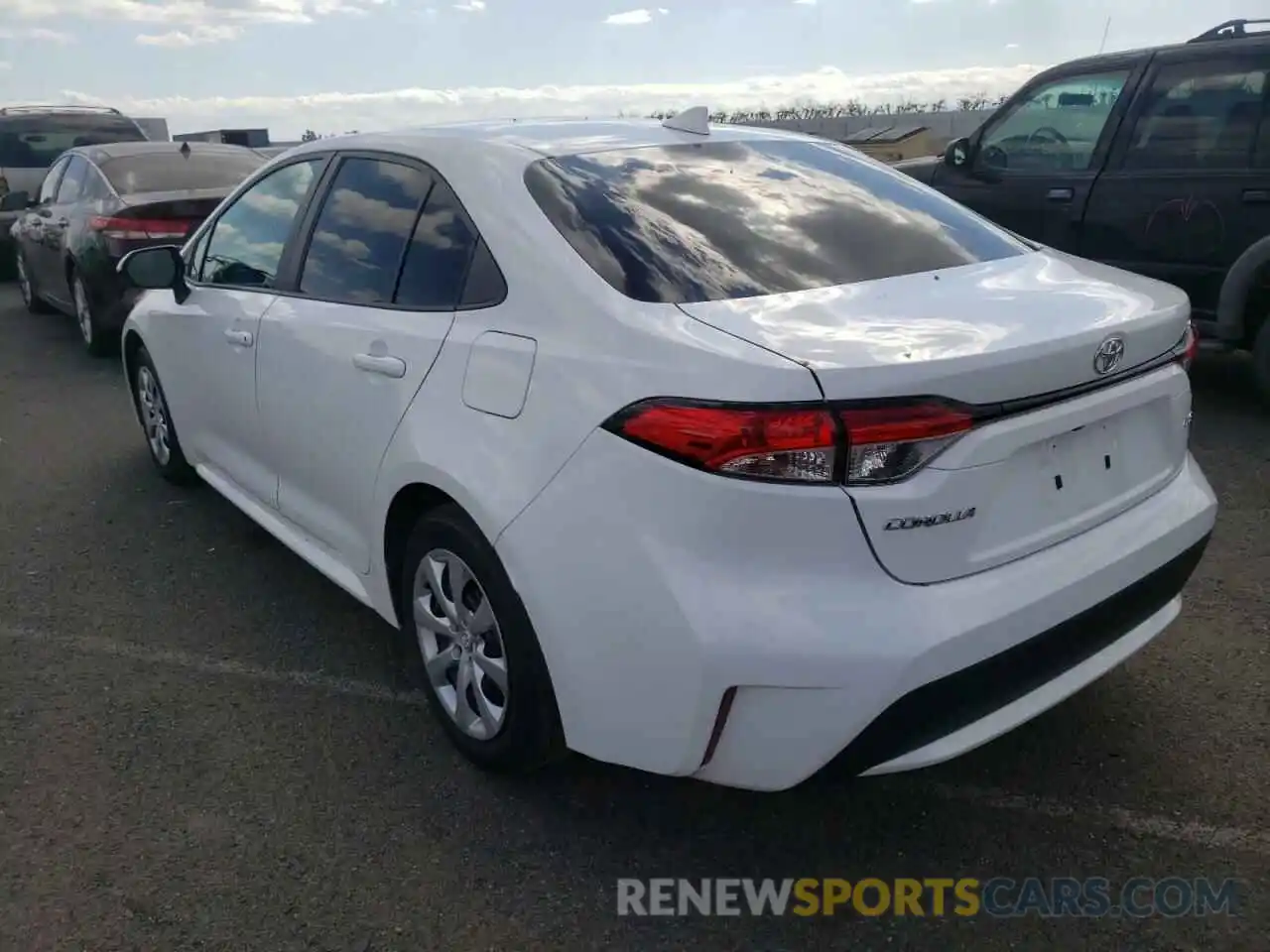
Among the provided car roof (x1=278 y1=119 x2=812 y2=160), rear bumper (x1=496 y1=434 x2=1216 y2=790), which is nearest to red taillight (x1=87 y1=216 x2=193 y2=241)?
car roof (x1=278 y1=119 x2=812 y2=160)

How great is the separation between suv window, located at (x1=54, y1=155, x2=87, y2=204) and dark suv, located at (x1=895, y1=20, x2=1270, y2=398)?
665cm

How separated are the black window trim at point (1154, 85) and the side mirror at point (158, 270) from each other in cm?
482

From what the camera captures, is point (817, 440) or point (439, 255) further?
point (439, 255)

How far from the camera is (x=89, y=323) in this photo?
8.34 metres

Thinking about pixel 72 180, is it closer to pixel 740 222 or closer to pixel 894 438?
pixel 740 222

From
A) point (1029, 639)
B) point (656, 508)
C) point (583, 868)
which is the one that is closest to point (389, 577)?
point (583, 868)

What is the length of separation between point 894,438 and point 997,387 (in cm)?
26

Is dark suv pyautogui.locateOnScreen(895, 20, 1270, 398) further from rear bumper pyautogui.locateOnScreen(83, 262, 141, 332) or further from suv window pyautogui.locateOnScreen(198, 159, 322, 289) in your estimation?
rear bumper pyautogui.locateOnScreen(83, 262, 141, 332)

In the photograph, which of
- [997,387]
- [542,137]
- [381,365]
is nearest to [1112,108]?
[542,137]

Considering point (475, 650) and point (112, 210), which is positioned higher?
point (112, 210)

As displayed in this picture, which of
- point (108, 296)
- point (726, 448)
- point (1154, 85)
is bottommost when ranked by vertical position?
point (108, 296)

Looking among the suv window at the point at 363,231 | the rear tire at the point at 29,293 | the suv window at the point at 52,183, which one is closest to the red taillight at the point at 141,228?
the suv window at the point at 52,183

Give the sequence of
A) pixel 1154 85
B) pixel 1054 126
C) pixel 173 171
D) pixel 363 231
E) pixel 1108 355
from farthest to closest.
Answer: pixel 173 171 < pixel 1054 126 < pixel 1154 85 < pixel 363 231 < pixel 1108 355

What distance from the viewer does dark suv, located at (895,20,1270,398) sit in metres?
5.55
